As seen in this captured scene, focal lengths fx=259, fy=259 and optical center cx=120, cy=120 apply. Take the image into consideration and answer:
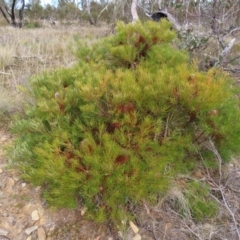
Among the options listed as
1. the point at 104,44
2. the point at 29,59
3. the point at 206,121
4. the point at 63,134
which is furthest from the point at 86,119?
the point at 29,59

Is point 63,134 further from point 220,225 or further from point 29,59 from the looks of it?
point 29,59

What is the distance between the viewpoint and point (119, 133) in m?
1.25

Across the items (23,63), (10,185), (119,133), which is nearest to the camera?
(119,133)

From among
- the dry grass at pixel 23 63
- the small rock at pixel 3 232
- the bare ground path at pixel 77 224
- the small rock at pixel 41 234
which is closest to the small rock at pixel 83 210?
the bare ground path at pixel 77 224

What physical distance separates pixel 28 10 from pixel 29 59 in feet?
55.6

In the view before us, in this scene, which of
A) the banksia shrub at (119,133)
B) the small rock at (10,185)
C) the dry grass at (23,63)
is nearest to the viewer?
the banksia shrub at (119,133)

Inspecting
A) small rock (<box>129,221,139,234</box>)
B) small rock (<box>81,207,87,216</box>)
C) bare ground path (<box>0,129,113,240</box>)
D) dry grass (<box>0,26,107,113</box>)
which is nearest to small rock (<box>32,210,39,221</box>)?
bare ground path (<box>0,129,113,240</box>)

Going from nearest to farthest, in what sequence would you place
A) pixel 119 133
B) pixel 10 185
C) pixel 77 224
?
pixel 119 133 → pixel 77 224 → pixel 10 185

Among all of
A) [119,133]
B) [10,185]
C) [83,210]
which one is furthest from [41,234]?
[119,133]

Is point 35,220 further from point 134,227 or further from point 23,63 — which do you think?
point 23,63

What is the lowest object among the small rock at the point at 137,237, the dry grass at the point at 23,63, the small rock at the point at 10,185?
the small rock at the point at 137,237

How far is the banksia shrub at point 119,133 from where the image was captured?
1181 mm

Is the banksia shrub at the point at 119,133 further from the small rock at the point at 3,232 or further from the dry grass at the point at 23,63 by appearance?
the dry grass at the point at 23,63

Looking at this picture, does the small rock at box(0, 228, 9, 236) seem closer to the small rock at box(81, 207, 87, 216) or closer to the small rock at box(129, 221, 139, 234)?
the small rock at box(81, 207, 87, 216)
